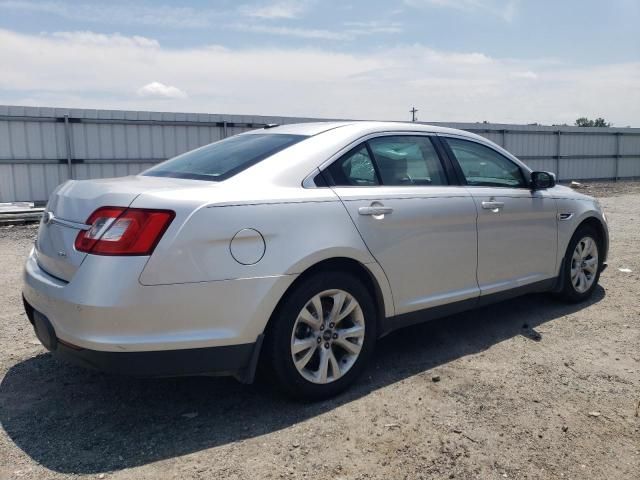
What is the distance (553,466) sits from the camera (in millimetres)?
2760

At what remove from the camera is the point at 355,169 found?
3674mm

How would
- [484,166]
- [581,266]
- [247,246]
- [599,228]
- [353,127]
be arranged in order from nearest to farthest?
[247,246] < [353,127] < [484,166] < [581,266] < [599,228]

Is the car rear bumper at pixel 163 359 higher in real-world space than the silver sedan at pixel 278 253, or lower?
lower

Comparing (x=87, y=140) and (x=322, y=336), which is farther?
(x=87, y=140)

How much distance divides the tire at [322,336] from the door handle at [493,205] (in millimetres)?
1277

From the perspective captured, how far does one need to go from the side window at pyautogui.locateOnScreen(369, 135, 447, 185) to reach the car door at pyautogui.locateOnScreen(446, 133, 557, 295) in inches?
9.7

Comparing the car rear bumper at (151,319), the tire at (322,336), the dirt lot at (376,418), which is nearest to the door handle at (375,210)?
the tire at (322,336)

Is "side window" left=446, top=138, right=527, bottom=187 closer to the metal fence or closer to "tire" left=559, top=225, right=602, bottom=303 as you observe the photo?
"tire" left=559, top=225, right=602, bottom=303

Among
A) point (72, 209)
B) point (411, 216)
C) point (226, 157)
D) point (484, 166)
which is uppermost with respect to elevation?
point (226, 157)

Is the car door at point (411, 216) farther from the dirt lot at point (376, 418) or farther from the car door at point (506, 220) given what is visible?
the dirt lot at point (376, 418)

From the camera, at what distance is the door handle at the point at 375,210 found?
3504 millimetres

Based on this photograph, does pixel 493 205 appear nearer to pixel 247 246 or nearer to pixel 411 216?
pixel 411 216

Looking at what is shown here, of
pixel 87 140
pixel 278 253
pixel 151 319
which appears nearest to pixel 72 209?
pixel 151 319

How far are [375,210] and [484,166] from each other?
1451 millimetres
